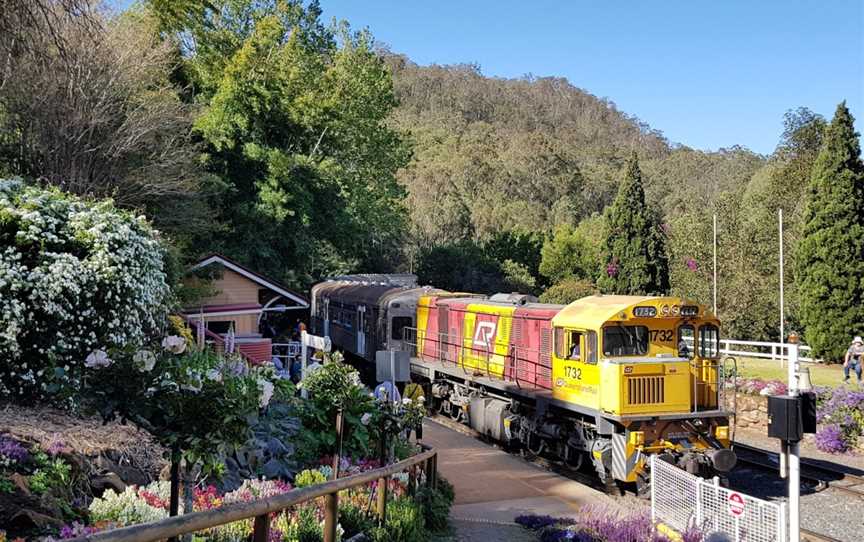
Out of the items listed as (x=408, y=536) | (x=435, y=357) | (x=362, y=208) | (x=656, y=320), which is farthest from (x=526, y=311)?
(x=362, y=208)

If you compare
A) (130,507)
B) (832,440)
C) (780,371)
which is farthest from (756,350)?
(130,507)

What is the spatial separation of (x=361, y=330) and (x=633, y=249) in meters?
21.0

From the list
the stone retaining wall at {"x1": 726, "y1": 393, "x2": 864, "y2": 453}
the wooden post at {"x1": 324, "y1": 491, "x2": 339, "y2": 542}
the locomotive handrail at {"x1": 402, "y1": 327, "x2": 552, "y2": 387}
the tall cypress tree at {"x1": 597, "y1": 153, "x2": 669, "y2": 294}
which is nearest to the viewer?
the wooden post at {"x1": 324, "y1": 491, "x2": 339, "y2": 542}

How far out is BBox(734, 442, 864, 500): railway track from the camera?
14695 millimetres

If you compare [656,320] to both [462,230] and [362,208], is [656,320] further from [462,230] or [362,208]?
[462,230]

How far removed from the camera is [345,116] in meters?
39.6

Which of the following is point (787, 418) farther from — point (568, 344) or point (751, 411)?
point (751, 411)

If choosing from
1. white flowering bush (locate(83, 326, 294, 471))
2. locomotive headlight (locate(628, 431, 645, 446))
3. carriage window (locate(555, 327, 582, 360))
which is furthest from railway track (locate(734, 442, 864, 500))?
white flowering bush (locate(83, 326, 294, 471))

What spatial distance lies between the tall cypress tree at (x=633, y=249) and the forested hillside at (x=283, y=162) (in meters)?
0.11

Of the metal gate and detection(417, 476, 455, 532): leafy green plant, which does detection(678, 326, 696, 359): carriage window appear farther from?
detection(417, 476, 455, 532): leafy green plant

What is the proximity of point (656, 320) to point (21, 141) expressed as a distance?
19.4 metres

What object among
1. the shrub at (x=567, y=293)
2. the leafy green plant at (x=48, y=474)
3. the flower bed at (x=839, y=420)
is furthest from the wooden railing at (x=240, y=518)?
the shrub at (x=567, y=293)

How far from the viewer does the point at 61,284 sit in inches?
500

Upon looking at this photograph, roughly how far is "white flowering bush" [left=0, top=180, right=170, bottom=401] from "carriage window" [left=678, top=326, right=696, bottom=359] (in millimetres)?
9927
